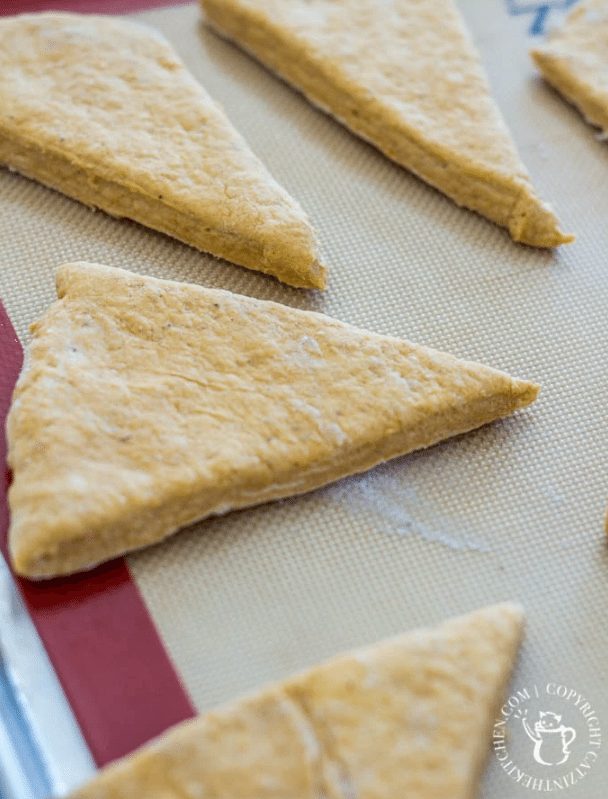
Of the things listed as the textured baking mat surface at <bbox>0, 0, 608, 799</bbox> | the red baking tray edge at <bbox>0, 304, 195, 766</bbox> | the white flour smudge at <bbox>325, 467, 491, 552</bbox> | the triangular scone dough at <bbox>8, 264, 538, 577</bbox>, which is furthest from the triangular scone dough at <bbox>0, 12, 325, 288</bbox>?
the red baking tray edge at <bbox>0, 304, 195, 766</bbox>

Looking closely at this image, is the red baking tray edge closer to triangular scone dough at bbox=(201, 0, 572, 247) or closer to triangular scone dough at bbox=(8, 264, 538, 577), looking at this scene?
triangular scone dough at bbox=(8, 264, 538, 577)

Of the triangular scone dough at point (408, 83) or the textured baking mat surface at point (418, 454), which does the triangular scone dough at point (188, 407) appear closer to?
the textured baking mat surface at point (418, 454)

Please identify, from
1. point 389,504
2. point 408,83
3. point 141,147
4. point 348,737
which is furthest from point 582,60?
point 348,737

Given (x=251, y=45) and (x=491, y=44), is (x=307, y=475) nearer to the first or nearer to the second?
(x=251, y=45)

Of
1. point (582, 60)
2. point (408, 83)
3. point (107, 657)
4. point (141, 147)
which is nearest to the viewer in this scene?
point (107, 657)

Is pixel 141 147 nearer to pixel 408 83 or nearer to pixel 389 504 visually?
pixel 408 83
